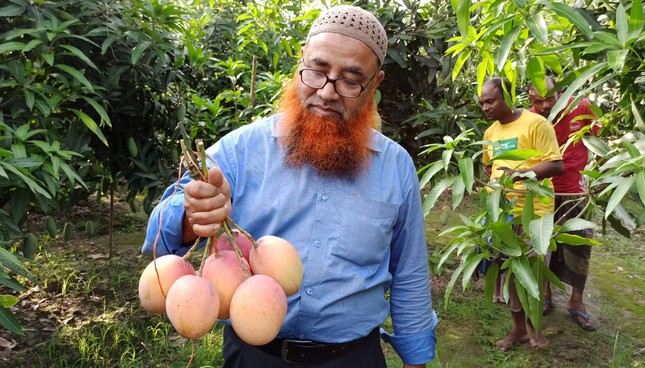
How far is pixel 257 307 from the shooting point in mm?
920

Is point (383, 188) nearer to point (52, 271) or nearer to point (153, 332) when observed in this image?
point (153, 332)

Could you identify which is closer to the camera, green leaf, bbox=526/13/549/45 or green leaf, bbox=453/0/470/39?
green leaf, bbox=526/13/549/45

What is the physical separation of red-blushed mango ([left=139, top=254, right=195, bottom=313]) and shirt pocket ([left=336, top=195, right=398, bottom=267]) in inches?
21.3

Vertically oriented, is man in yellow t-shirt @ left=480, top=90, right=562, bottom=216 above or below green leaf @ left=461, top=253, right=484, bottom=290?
above

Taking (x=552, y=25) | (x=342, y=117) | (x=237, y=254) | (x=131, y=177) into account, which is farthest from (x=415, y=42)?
(x=237, y=254)

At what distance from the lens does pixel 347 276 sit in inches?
57.1

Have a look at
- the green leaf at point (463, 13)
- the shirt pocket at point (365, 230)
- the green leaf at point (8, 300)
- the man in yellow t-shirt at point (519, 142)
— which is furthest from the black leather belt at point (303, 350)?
the man in yellow t-shirt at point (519, 142)

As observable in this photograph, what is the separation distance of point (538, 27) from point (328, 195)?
0.73 metres

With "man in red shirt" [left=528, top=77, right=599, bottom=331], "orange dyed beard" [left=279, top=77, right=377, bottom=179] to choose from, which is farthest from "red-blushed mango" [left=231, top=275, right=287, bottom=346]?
"man in red shirt" [left=528, top=77, right=599, bottom=331]

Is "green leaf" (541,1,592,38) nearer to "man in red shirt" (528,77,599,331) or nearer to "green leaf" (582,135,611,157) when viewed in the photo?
"green leaf" (582,135,611,157)

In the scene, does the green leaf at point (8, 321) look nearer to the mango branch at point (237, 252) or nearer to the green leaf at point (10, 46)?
the green leaf at point (10, 46)

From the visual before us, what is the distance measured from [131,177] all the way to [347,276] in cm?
225

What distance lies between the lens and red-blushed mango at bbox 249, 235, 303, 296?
0.99m

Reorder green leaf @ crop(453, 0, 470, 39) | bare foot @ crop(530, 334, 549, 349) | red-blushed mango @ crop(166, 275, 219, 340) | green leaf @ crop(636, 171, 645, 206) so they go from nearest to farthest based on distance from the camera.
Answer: red-blushed mango @ crop(166, 275, 219, 340) < green leaf @ crop(636, 171, 645, 206) < green leaf @ crop(453, 0, 470, 39) < bare foot @ crop(530, 334, 549, 349)
